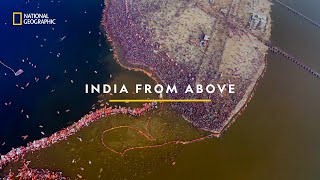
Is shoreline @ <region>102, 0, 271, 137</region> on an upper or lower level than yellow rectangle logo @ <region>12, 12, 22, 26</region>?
lower

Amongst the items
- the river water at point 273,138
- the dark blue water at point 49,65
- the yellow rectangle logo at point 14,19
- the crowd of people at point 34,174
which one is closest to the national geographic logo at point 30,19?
the yellow rectangle logo at point 14,19

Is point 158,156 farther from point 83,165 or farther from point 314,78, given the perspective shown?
point 314,78

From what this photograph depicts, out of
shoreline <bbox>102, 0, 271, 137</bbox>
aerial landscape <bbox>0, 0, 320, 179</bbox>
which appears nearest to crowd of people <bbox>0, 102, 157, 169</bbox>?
aerial landscape <bbox>0, 0, 320, 179</bbox>

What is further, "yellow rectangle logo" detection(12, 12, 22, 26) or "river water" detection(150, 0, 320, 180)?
"yellow rectangle logo" detection(12, 12, 22, 26)

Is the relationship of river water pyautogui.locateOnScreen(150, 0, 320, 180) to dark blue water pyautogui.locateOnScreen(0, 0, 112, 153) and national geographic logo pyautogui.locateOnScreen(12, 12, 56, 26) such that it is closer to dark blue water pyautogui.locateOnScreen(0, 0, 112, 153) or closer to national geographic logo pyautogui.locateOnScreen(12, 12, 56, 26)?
dark blue water pyautogui.locateOnScreen(0, 0, 112, 153)

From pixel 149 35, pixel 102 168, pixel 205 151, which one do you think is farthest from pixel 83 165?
pixel 149 35
